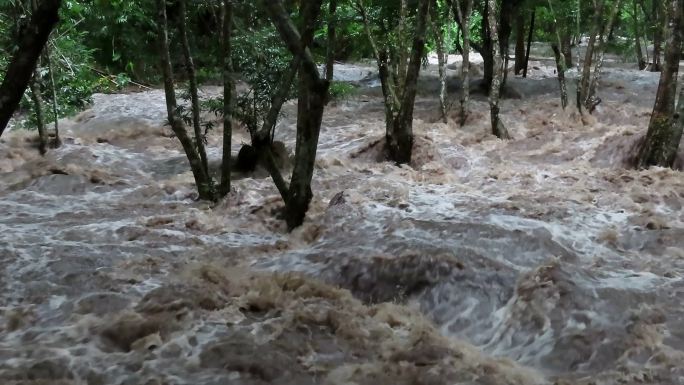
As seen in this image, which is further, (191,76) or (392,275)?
(191,76)

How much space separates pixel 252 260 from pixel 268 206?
6.34 ft

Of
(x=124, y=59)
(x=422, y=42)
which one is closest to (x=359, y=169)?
(x=422, y=42)

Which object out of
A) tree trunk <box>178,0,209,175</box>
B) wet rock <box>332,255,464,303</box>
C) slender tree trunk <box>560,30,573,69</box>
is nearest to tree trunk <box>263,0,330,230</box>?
tree trunk <box>178,0,209,175</box>

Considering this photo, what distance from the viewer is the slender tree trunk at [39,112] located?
34.8ft

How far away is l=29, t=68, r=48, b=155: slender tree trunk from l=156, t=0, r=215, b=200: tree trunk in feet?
11.7

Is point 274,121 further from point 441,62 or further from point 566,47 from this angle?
point 566,47

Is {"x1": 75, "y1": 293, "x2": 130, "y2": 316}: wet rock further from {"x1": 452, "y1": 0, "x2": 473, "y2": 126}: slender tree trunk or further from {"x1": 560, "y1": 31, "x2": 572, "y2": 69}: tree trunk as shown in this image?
{"x1": 560, "y1": 31, "x2": 572, "y2": 69}: tree trunk

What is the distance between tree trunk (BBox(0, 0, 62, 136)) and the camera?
11.4 ft

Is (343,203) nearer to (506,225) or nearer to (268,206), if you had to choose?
(268,206)

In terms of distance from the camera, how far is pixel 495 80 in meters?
12.1

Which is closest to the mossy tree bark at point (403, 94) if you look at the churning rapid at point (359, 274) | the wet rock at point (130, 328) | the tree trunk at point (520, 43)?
the churning rapid at point (359, 274)

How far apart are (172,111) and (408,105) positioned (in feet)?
12.8

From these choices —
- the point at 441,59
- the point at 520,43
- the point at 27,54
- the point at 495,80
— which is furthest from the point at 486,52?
the point at 27,54

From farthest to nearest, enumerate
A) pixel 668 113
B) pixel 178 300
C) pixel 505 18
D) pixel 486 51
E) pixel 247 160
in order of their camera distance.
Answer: pixel 486 51 → pixel 505 18 → pixel 247 160 → pixel 668 113 → pixel 178 300
